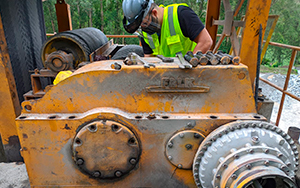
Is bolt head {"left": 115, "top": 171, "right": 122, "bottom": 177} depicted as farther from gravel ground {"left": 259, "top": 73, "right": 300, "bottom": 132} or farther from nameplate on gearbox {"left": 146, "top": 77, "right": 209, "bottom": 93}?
gravel ground {"left": 259, "top": 73, "right": 300, "bottom": 132}

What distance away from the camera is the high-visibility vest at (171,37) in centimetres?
219

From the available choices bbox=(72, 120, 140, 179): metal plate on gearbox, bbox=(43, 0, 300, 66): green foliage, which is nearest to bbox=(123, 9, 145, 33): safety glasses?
bbox=(72, 120, 140, 179): metal plate on gearbox

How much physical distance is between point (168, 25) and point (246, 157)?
153 centimetres

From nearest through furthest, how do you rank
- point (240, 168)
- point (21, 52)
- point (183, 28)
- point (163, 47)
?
1. point (240, 168)
2. point (183, 28)
3. point (163, 47)
4. point (21, 52)

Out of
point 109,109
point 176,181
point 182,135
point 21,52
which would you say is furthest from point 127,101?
point 21,52

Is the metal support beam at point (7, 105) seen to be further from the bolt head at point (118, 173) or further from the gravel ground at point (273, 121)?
the bolt head at point (118, 173)

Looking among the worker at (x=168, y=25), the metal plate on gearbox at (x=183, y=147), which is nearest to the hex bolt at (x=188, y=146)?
the metal plate on gearbox at (x=183, y=147)

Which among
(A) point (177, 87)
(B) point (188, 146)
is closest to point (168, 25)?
(A) point (177, 87)

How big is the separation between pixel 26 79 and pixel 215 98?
262 centimetres

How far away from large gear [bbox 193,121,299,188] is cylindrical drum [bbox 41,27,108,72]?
2.09m

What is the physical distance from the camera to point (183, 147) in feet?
5.19

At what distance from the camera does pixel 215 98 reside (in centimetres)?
157

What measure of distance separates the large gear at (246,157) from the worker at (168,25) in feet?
3.19

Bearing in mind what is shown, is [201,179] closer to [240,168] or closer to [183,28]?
[240,168]
